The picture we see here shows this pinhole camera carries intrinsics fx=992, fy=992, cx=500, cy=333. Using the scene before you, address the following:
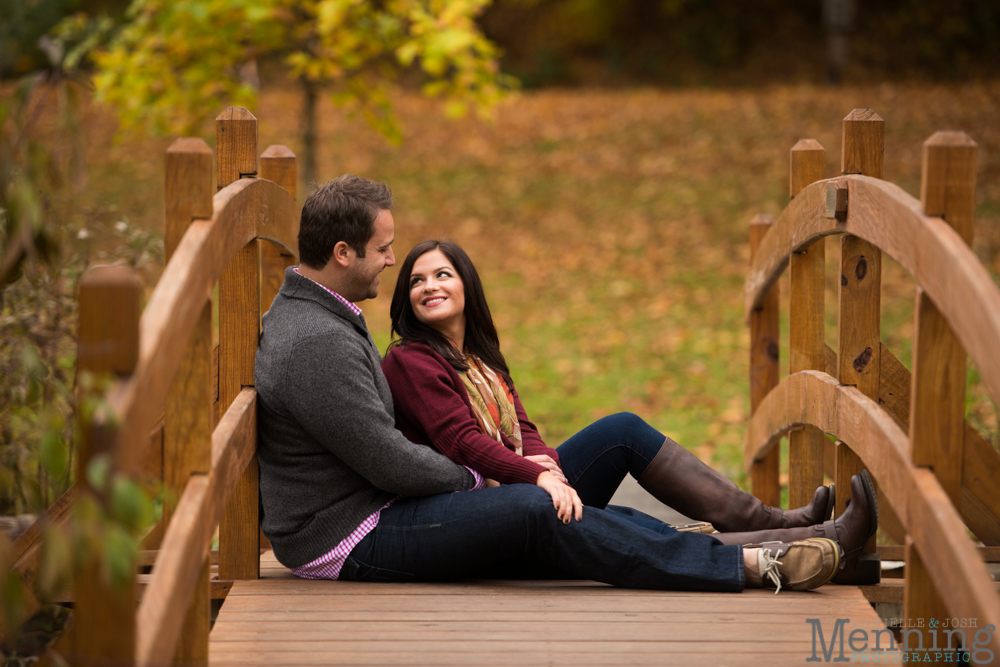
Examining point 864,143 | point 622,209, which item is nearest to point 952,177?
point 864,143

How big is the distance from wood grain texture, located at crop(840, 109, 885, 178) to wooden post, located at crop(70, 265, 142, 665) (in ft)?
6.93

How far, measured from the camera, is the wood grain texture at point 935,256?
69.1 inches

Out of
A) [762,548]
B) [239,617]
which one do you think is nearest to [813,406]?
[762,548]

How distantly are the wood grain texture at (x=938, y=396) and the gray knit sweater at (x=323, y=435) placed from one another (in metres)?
1.24

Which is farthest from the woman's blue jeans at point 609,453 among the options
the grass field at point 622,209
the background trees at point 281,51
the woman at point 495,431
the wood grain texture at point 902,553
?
the background trees at point 281,51

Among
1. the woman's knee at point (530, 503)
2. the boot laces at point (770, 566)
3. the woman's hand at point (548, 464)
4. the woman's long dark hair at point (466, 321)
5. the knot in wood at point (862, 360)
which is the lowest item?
the boot laces at point (770, 566)

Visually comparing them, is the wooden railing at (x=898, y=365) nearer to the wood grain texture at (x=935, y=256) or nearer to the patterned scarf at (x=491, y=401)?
the wood grain texture at (x=935, y=256)

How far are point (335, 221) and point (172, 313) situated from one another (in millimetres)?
1040

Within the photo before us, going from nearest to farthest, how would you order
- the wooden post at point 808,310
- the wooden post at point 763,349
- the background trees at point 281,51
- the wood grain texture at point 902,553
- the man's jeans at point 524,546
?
the man's jeans at point 524,546, the wooden post at point 808,310, the wood grain texture at point 902,553, the wooden post at point 763,349, the background trees at point 281,51

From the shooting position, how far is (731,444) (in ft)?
21.1

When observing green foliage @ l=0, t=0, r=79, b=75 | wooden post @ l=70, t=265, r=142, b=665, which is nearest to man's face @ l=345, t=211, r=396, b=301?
wooden post @ l=70, t=265, r=142, b=665

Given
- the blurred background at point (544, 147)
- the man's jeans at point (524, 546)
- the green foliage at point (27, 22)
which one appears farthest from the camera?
the green foliage at point (27, 22)

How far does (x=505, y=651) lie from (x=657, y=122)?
13.5 m

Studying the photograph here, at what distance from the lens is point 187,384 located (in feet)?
7.00
